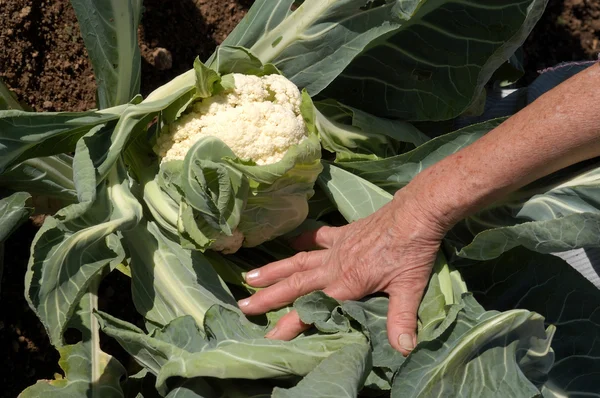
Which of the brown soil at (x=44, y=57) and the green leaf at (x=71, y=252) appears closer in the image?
the green leaf at (x=71, y=252)

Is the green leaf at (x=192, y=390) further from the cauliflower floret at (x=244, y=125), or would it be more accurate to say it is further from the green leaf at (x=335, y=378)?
the cauliflower floret at (x=244, y=125)

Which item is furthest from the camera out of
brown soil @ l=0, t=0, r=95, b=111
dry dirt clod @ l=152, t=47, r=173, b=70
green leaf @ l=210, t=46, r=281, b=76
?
dry dirt clod @ l=152, t=47, r=173, b=70

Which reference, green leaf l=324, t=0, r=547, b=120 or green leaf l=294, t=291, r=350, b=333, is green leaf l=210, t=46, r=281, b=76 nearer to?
green leaf l=324, t=0, r=547, b=120

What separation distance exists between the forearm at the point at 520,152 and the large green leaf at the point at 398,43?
428 millimetres

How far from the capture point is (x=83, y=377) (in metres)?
1.65

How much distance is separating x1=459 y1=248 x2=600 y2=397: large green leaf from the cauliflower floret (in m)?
0.63

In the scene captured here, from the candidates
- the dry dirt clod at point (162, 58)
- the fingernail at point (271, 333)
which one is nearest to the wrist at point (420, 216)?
the fingernail at point (271, 333)

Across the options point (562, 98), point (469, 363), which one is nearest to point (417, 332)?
point (469, 363)

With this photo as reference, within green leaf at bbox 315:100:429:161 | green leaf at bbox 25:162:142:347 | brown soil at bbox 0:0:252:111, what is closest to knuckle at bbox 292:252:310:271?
green leaf at bbox 315:100:429:161

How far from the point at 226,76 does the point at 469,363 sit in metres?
0.95

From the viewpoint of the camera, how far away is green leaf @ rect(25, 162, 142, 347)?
1.39 metres

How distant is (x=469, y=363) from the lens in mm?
1476

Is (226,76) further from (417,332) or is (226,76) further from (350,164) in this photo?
(417,332)

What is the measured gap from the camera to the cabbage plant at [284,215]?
4.69 feet
